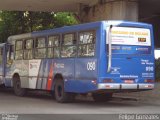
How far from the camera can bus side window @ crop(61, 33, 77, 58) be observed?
63.3 ft

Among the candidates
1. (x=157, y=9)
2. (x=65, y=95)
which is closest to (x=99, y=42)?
(x=65, y=95)

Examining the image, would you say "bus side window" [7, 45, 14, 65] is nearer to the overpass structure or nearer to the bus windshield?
the overpass structure

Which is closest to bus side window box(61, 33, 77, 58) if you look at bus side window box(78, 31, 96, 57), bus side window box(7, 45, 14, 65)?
bus side window box(78, 31, 96, 57)

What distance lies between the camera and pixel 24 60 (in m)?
23.8

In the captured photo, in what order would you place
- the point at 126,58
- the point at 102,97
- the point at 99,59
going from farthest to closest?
the point at 102,97 → the point at 126,58 → the point at 99,59

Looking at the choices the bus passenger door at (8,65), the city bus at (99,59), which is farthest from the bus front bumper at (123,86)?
the bus passenger door at (8,65)

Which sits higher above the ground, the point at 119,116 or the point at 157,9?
the point at 157,9

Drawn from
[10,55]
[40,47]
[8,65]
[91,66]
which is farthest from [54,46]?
[8,65]

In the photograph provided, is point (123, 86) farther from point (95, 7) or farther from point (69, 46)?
point (95, 7)

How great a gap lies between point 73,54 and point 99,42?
77.0 inches

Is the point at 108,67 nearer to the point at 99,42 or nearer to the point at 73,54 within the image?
the point at 99,42

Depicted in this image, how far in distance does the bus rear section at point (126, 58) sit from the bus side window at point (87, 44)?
0.61 metres

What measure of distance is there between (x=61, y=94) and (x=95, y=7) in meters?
9.88

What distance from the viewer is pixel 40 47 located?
868 inches
